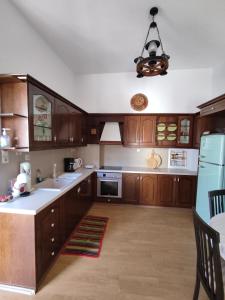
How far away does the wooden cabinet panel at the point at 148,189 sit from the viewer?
3.68 metres

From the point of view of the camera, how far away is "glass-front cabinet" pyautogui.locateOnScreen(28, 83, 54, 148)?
1.87 m

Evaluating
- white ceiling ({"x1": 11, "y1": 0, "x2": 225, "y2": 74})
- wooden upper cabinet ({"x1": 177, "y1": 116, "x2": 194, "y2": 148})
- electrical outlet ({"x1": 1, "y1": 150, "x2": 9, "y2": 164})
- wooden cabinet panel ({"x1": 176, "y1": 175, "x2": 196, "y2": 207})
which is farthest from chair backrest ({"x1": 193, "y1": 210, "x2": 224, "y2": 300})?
wooden upper cabinet ({"x1": 177, "y1": 116, "x2": 194, "y2": 148})

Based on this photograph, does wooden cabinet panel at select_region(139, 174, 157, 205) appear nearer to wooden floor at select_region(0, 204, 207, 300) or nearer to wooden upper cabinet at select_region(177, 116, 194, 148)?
wooden floor at select_region(0, 204, 207, 300)

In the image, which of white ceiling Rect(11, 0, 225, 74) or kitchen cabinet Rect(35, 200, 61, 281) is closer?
kitchen cabinet Rect(35, 200, 61, 281)

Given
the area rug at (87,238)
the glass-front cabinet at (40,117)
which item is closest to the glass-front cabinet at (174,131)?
the area rug at (87,238)

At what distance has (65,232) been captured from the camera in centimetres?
229

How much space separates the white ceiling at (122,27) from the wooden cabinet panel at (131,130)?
46.1 inches

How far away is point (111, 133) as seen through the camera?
13.0 feet

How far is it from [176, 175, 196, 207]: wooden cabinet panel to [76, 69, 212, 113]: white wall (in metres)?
Result: 1.53

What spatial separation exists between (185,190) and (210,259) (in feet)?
8.82

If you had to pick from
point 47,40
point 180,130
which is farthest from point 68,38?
point 180,130

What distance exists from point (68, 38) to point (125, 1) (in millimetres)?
1079

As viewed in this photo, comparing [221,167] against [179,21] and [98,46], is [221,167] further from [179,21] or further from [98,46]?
[98,46]

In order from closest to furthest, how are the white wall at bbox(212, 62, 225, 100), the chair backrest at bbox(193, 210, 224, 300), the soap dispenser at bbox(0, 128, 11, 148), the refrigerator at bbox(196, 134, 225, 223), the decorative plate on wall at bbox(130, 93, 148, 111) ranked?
the chair backrest at bbox(193, 210, 224, 300) → the soap dispenser at bbox(0, 128, 11, 148) → the refrigerator at bbox(196, 134, 225, 223) → the white wall at bbox(212, 62, 225, 100) → the decorative plate on wall at bbox(130, 93, 148, 111)
